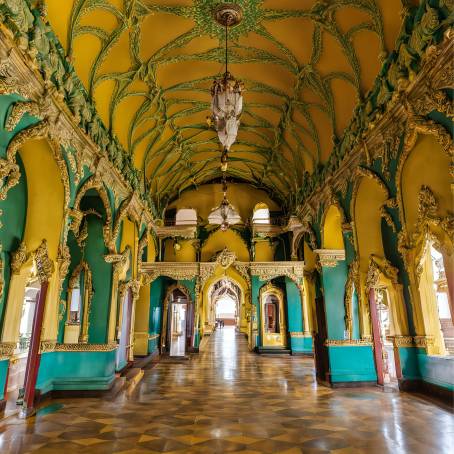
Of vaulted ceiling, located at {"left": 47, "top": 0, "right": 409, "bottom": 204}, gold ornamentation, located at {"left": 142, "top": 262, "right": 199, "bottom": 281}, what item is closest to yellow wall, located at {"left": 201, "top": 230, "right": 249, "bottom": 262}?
gold ornamentation, located at {"left": 142, "top": 262, "right": 199, "bottom": 281}

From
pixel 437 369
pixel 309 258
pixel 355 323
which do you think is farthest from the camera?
pixel 309 258

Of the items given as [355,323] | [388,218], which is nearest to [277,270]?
[355,323]

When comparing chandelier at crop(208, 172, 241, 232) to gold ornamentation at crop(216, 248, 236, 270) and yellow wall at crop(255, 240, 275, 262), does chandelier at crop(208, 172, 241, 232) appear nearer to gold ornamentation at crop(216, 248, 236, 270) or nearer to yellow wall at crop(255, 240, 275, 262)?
gold ornamentation at crop(216, 248, 236, 270)

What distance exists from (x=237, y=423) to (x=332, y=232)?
5705mm

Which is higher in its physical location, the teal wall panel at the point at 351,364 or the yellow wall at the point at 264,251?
the yellow wall at the point at 264,251

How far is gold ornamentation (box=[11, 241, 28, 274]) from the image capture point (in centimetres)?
488

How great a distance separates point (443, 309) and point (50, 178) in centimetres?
1408

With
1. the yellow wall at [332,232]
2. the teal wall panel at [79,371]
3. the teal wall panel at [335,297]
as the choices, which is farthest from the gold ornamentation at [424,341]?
the teal wall panel at [79,371]

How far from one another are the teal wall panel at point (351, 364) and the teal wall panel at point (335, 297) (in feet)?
1.18

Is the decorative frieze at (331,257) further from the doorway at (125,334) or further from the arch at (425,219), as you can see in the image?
the doorway at (125,334)

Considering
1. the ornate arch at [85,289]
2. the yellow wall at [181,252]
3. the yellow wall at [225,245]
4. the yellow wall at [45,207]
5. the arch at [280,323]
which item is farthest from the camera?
the yellow wall at [225,245]

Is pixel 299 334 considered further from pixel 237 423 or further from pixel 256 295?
pixel 237 423

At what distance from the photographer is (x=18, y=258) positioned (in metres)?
4.91

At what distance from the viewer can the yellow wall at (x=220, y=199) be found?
51.2 feet
